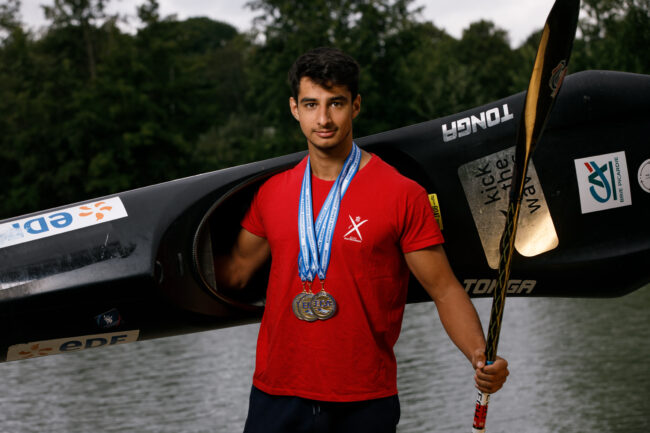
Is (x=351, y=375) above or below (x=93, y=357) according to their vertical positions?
above

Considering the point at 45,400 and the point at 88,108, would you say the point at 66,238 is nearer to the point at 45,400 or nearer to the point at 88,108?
the point at 45,400

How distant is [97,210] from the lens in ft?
13.4

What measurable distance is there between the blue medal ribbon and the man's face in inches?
3.8

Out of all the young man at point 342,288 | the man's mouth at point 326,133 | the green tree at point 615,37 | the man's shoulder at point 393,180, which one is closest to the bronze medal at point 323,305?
the young man at point 342,288

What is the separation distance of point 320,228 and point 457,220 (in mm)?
1675

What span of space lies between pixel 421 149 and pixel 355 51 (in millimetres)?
31039

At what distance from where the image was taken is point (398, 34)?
3634 centimetres

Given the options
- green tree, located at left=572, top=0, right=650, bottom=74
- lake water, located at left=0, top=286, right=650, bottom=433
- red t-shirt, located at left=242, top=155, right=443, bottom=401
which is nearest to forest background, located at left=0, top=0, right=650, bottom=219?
green tree, located at left=572, top=0, right=650, bottom=74

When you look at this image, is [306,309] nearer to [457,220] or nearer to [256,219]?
[256,219]

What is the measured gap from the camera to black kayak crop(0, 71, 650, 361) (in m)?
3.97

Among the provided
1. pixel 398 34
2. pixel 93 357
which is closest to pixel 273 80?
pixel 398 34

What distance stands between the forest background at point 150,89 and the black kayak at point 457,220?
3011cm

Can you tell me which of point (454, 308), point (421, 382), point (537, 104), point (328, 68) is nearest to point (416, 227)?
point (454, 308)

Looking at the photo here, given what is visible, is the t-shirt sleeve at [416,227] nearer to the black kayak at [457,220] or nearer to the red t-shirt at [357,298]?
the red t-shirt at [357,298]
